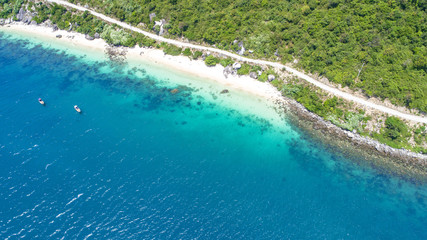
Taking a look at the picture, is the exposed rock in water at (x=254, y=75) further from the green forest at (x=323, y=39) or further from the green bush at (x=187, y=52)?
the green bush at (x=187, y=52)

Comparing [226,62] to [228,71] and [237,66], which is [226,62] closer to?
[228,71]

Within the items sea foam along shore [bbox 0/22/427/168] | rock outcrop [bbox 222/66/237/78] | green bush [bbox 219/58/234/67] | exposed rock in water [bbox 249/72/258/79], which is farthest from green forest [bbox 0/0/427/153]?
rock outcrop [bbox 222/66/237/78]

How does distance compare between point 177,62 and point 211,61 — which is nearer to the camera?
point 211,61

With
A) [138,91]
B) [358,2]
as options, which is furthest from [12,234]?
[358,2]

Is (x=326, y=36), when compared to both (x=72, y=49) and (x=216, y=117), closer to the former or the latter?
(x=216, y=117)

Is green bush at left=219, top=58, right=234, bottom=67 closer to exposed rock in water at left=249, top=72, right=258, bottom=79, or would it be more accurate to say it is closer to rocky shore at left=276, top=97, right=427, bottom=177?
exposed rock in water at left=249, top=72, right=258, bottom=79

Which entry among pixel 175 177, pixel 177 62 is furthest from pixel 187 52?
pixel 175 177

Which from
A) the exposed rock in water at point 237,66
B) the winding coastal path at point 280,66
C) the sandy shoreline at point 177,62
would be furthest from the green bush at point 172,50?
the exposed rock in water at point 237,66

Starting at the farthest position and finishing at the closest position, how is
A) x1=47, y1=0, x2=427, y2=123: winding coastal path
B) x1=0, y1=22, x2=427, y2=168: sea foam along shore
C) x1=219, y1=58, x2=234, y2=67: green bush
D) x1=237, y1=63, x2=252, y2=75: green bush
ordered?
1. x1=219, y1=58, x2=234, y2=67: green bush
2. x1=237, y1=63, x2=252, y2=75: green bush
3. x1=47, y1=0, x2=427, y2=123: winding coastal path
4. x1=0, y1=22, x2=427, y2=168: sea foam along shore
